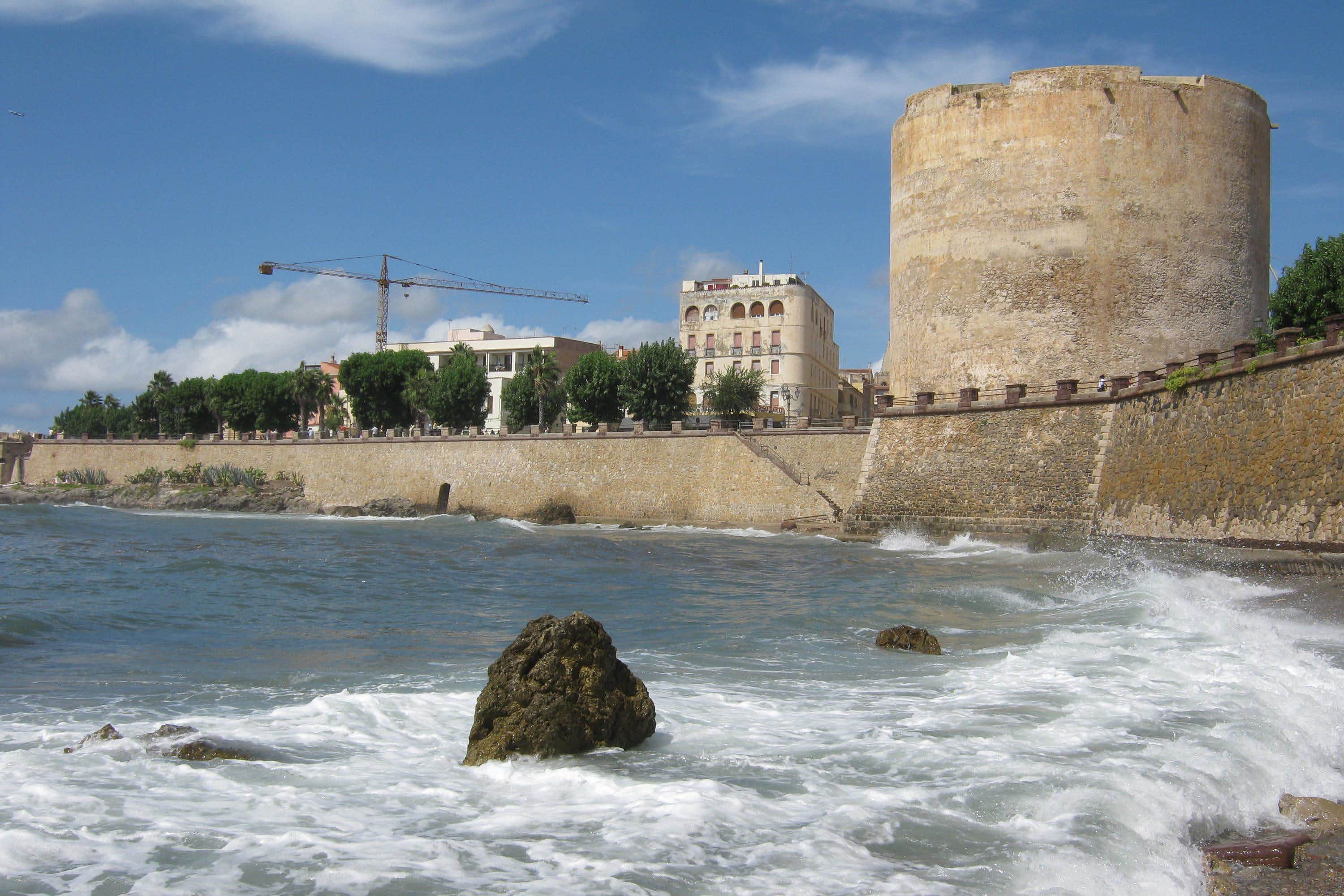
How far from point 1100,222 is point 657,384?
22.3 m

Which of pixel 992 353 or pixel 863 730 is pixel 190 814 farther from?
pixel 992 353

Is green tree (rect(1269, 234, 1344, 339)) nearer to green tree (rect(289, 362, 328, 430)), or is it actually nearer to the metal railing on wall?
the metal railing on wall

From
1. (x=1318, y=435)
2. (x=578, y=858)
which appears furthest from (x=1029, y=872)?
(x=1318, y=435)

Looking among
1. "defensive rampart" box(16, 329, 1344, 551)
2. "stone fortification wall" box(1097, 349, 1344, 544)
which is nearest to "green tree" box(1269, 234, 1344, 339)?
"defensive rampart" box(16, 329, 1344, 551)

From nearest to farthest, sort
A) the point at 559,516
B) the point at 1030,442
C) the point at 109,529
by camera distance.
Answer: the point at 1030,442 < the point at 109,529 < the point at 559,516

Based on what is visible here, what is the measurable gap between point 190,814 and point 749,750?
3.17 metres

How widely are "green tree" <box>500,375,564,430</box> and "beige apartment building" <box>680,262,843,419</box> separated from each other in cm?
793

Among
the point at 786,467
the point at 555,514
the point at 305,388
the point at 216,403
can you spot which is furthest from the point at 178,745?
the point at 216,403

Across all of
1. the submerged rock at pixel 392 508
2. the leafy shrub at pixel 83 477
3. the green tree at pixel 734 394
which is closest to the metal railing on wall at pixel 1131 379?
the green tree at pixel 734 394

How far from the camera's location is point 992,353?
27750 millimetres

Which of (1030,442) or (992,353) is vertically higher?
Result: (992,353)

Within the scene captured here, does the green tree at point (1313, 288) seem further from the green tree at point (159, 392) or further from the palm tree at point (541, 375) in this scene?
the green tree at point (159, 392)

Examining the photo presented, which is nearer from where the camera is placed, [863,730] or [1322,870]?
[1322,870]

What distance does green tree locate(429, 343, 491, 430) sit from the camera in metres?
52.6
